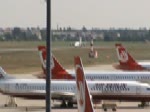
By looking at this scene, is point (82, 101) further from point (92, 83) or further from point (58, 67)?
point (58, 67)

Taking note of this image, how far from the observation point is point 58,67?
68625mm

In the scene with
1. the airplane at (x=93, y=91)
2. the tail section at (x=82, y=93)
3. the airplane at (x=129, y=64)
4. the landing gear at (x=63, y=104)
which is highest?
the tail section at (x=82, y=93)

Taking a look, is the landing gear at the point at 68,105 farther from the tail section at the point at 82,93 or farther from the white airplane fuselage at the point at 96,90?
the tail section at the point at 82,93

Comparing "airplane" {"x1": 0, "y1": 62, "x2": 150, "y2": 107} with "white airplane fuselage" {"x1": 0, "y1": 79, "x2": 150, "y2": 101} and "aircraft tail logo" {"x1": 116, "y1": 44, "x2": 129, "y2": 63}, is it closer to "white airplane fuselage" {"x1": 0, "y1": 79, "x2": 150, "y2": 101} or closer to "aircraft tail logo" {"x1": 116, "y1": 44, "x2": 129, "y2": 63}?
"white airplane fuselage" {"x1": 0, "y1": 79, "x2": 150, "y2": 101}

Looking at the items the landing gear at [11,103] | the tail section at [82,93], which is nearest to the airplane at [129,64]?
the landing gear at [11,103]

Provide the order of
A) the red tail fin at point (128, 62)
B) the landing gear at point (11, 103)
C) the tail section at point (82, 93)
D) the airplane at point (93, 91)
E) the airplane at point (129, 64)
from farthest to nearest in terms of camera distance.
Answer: the red tail fin at point (128, 62) → the airplane at point (129, 64) → the landing gear at point (11, 103) → the airplane at point (93, 91) → the tail section at point (82, 93)

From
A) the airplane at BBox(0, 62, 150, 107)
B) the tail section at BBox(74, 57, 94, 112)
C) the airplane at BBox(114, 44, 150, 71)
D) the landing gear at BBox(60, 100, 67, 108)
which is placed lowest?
the airplane at BBox(114, 44, 150, 71)

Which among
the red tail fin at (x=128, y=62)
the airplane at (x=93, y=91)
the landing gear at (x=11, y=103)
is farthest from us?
the red tail fin at (x=128, y=62)

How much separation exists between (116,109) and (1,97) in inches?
742

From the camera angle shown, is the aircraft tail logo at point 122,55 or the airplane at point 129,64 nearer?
the airplane at point 129,64

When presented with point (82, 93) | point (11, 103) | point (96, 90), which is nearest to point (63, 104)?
point (96, 90)

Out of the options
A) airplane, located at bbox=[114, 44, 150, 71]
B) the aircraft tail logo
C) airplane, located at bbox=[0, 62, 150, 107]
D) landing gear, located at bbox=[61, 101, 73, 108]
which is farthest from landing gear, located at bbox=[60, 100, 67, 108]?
the aircraft tail logo

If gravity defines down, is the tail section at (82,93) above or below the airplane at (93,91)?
above

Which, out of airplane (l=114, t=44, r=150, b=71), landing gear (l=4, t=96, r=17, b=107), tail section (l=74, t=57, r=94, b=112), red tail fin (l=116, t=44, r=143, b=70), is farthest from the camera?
red tail fin (l=116, t=44, r=143, b=70)
